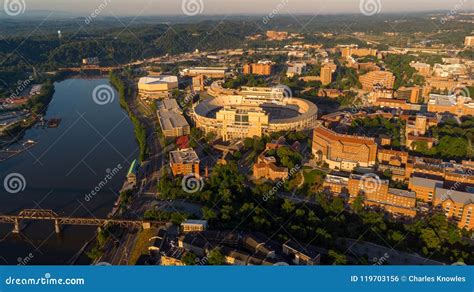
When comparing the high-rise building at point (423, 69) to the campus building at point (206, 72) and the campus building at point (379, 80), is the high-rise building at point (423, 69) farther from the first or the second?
the campus building at point (206, 72)

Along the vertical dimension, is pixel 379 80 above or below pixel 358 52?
below

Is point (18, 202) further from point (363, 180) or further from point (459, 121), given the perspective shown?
point (459, 121)

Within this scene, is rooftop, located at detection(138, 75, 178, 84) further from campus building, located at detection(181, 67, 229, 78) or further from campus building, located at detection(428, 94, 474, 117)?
campus building, located at detection(428, 94, 474, 117)

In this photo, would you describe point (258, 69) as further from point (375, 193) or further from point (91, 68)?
point (375, 193)

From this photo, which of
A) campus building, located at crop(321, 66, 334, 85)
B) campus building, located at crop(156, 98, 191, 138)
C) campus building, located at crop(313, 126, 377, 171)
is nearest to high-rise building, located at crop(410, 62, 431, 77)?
campus building, located at crop(321, 66, 334, 85)

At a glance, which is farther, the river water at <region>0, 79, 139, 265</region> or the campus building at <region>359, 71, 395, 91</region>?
the campus building at <region>359, 71, 395, 91</region>

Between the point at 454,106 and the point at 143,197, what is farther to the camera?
the point at 454,106

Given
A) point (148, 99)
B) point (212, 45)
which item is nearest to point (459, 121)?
point (148, 99)

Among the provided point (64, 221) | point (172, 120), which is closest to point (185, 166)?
point (64, 221)
